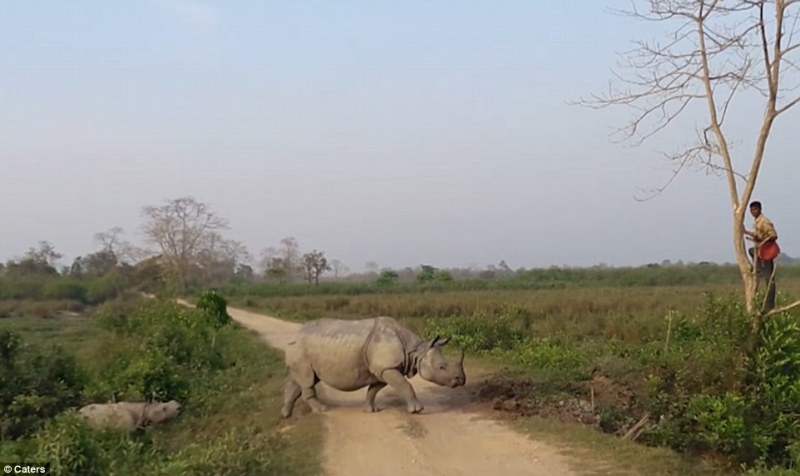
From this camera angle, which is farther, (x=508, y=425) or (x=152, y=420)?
(x=152, y=420)

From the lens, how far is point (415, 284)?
65.5m

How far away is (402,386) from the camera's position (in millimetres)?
11180

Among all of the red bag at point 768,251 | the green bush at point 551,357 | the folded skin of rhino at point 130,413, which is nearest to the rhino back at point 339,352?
the folded skin of rhino at point 130,413

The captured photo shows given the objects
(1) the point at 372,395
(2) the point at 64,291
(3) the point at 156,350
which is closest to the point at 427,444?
(1) the point at 372,395

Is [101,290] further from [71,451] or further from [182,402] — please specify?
[71,451]

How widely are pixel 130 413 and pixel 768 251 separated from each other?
389 inches

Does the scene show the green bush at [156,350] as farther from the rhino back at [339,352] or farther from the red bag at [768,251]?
the red bag at [768,251]

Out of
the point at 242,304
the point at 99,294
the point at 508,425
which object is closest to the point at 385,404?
the point at 508,425

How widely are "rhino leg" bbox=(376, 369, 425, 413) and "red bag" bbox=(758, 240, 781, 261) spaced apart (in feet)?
16.6

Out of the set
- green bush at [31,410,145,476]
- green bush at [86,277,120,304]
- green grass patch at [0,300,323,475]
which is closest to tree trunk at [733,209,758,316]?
green grass patch at [0,300,323,475]

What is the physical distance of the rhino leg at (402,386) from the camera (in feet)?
36.2

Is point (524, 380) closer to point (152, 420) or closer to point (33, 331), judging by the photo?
point (152, 420)

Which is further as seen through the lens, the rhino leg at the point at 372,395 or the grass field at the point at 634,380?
the rhino leg at the point at 372,395

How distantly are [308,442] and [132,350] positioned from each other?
28.1ft
